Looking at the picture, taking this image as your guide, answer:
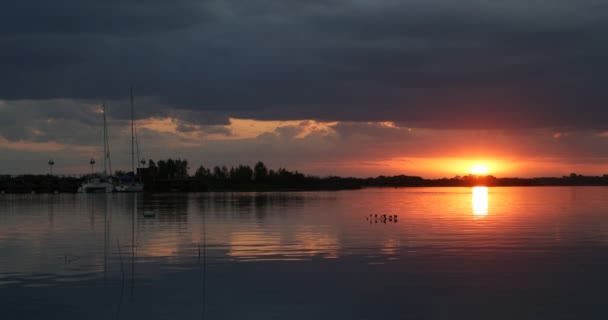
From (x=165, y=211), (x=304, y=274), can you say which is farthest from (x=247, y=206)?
(x=304, y=274)

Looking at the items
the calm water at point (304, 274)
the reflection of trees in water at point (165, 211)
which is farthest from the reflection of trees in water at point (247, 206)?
the calm water at point (304, 274)

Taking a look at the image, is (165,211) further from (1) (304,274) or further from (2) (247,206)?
(1) (304,274)

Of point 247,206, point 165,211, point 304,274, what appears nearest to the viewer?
point 304,274

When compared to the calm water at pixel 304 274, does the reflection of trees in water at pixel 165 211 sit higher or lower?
higher

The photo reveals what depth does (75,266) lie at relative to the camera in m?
36.7

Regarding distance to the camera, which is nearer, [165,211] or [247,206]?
[165,211]

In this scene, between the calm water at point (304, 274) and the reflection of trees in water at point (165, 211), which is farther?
the reflection of trees in water at point (165, 211)

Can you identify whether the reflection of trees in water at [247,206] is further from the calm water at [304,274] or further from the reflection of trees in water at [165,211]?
the calm water at [304,274]

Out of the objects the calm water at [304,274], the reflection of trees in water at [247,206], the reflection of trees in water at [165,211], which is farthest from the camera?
the reflection of trees in water at [247,206]

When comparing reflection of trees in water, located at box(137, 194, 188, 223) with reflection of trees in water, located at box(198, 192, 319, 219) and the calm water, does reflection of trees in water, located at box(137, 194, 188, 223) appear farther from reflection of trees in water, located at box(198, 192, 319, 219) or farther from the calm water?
the calm water

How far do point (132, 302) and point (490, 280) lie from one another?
16.3 meters

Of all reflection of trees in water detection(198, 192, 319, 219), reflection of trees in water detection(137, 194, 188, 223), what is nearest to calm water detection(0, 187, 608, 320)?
reflection of trees in water detection(137, 194, 188, 223)

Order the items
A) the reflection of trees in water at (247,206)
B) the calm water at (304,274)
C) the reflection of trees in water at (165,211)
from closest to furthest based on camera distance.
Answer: the calm water at (304,274) < the reflection of trees in water at (165,211) < the reflection of trees in water at (247,206)

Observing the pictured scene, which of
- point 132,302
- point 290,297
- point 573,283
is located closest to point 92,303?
point 132,302
